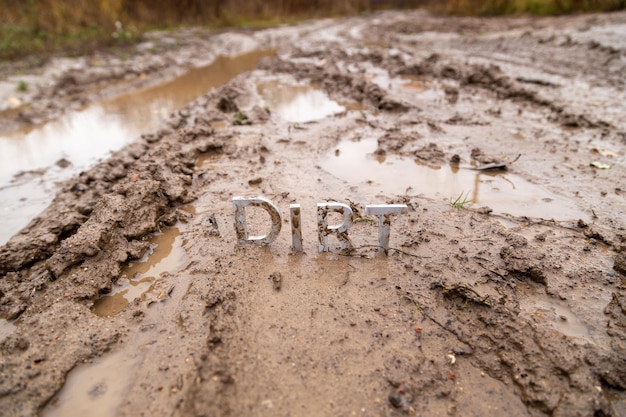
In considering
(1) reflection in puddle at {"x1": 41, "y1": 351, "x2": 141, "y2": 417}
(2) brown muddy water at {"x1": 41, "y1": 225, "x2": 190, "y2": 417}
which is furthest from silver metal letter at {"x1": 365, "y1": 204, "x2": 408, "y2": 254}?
(1) reflection in puddle at {"x1": 41, "y1": 351, "x2": 141, "y2": 417}

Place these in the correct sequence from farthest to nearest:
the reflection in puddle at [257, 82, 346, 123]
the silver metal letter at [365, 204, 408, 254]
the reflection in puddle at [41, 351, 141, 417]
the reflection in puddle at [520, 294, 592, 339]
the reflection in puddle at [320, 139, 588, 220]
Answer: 1. the reflection in puddle at [257, 82, 346, 123]
2. the reflection in puddle at [320, 139, 588, 220]
3. the silver metal letter at [365, 204, 408, 254]
4. the reflection in puddle at [520, 294, 592, 339]
5. the reflection in puddle at [41, 351, 141, 417]

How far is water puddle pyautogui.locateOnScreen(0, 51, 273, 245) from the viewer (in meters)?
4.39

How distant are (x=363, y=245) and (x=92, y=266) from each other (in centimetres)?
215

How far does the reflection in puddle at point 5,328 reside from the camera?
252cm

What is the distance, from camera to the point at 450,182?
13.8 ft

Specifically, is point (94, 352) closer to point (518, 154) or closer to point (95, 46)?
point (518, 154)

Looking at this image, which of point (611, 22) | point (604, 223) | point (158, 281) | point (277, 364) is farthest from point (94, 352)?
point (611, 22)

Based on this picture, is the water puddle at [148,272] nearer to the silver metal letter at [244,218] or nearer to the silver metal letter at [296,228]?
the silver metal letter at [244,218]

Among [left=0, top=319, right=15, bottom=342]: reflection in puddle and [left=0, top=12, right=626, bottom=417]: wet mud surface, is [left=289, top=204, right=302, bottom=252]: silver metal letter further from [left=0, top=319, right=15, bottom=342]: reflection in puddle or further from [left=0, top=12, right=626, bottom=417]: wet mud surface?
[left=0, top=319, right=15, bottom=342]: reflection in puddle

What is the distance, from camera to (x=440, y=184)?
4164 mm

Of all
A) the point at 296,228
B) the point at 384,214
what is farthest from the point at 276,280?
the point at 384,214

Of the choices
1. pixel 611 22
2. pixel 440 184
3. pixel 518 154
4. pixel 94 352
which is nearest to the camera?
pixel 94 352

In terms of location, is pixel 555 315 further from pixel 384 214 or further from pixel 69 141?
pixel 69 141

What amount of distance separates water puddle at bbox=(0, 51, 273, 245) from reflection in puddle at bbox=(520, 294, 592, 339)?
4.68 metres
